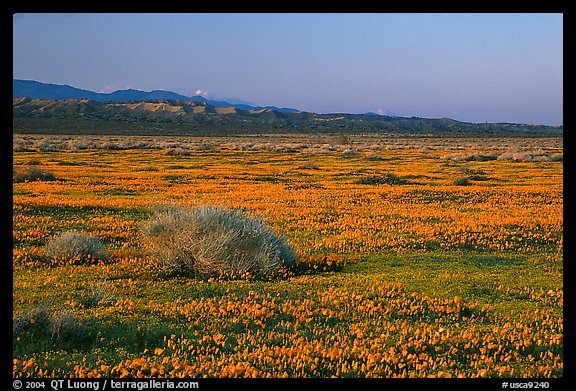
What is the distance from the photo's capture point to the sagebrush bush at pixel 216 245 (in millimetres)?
11359

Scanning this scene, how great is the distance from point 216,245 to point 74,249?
350cm

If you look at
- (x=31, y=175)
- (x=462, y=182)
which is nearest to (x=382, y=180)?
(x=462, y=182)

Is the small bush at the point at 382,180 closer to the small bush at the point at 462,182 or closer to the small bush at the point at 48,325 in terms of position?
the small bush at the point at 462,182

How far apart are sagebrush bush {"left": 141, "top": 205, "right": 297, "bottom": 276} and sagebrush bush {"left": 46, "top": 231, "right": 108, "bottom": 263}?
1.37m

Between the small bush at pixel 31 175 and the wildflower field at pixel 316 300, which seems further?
the small bush at pixel 31 175

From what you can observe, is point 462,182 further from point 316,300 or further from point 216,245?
point 316,300

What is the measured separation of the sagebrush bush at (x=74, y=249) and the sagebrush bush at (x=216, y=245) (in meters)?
1.37

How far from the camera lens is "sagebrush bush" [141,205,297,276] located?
37.3ft

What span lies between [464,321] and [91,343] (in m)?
5.81

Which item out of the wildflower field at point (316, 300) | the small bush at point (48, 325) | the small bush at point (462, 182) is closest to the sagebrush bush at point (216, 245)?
the wildflower field at point (316, 300)

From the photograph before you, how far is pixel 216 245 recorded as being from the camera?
11.3 meters
